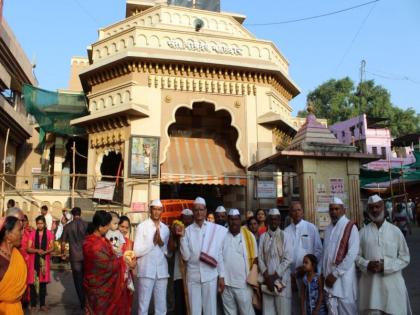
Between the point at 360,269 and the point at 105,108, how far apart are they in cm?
1201

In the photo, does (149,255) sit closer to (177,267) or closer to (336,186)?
(177,267)

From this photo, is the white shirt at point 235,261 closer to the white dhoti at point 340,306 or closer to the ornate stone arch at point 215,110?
the white dhoti at point 340,306

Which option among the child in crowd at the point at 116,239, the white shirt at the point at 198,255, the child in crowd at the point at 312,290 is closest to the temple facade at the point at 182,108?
the child in crowd at the point at 116,239

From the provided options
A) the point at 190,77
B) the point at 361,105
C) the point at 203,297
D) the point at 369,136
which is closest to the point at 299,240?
the point at 203,297

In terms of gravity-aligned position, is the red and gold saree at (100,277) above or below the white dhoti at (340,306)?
above

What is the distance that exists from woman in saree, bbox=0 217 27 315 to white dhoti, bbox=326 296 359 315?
3058mm

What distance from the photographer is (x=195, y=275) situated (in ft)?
15.8

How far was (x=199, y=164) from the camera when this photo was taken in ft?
48.9

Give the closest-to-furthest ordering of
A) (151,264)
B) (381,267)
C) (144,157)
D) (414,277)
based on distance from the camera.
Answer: (381,267) < (151,264) < (414,277) < (144,157)

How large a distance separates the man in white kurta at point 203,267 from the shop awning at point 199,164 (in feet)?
29.2

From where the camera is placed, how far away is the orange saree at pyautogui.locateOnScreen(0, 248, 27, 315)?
10.7ft

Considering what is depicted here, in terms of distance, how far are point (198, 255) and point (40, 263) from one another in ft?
10.7

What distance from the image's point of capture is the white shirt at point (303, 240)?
16.2ft

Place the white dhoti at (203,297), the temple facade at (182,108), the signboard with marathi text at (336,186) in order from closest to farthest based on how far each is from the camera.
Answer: the white dhoti at (203,297)
the signboard with marathi text at (336,186)
the temple facade at (182,108)
